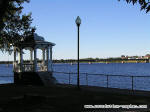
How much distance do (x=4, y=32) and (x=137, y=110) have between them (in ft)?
56.9

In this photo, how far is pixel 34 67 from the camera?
69.4ft

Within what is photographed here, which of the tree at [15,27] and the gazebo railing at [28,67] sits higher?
the tree at [15,27]

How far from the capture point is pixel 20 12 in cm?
2388

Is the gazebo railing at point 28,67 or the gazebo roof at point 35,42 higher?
the gazebo roof at point 35,42

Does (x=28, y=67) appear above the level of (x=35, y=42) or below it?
below

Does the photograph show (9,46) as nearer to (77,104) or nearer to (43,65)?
(43,65)

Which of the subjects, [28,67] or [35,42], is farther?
[28,67]

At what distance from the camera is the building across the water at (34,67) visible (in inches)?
819

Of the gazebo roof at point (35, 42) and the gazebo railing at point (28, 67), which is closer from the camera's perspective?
the gazebo roof at point (35, 42)

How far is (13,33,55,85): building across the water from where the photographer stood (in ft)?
68.3

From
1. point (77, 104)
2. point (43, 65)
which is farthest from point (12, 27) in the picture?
point (77, 104)

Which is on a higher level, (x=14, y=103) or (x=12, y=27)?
(x=12, y=27)

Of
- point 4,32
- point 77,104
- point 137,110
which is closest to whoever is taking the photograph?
point 137,110

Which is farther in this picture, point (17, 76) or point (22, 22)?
point (22, 22)
